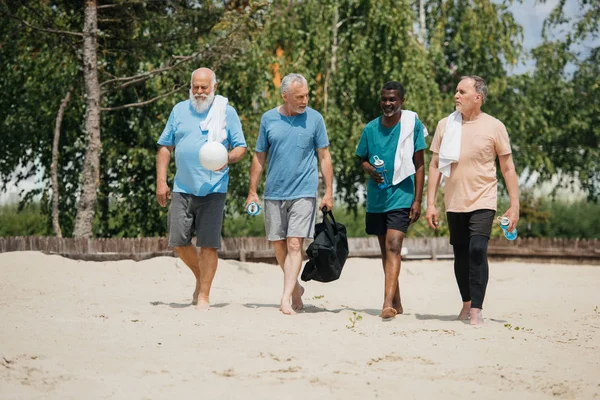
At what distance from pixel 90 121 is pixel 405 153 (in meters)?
6.81

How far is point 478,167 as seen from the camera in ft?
24.1

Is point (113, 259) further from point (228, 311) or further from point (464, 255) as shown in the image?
point (464, 255)

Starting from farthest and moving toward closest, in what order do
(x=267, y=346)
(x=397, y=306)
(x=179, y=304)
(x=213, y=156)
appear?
(x=179, y=304)
(x=397, y=306)
(x=213, y=156)
(x=267, y=346)

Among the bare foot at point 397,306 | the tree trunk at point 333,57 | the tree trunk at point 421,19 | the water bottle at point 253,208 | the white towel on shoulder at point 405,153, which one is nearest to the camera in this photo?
the white towel on shoulder at point 405,153

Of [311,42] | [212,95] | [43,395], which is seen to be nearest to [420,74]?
[311,42]

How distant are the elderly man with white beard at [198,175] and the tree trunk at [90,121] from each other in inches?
226

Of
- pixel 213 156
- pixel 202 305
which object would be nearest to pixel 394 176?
pixel 213 156

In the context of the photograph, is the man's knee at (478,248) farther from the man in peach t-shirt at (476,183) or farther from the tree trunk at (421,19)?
the tree trunk at (421,19)

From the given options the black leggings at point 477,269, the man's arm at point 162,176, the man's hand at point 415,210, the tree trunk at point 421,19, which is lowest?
the black leggings at point 477,269

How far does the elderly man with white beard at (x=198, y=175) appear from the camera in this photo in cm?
768

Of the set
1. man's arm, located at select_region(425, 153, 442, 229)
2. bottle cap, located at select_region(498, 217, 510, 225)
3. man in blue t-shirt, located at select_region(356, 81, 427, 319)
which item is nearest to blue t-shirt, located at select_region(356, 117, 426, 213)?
man in blue t-shirt, located at select_region(356, 81, 427, 319)

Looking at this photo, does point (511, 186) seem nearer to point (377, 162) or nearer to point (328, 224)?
point (377, 162)

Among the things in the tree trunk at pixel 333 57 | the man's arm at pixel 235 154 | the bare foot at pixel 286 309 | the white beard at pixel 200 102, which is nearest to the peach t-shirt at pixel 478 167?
the bare foot at pixel 286 309

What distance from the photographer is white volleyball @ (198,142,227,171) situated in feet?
24.3
